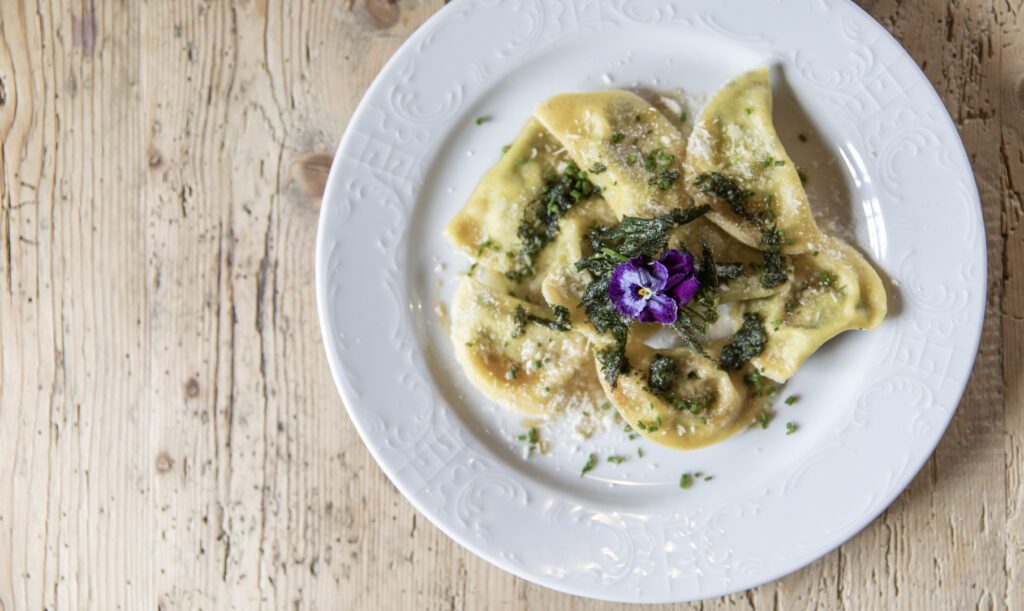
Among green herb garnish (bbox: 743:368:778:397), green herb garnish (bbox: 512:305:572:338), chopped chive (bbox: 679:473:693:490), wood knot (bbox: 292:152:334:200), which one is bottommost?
chopped chive (bbox: 679:473:693:490)

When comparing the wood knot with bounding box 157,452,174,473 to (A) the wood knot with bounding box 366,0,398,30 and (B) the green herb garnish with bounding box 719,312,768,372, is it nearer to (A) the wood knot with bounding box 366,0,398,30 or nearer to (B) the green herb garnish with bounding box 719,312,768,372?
(A) the wood knot with bounding box 366,0,398,30

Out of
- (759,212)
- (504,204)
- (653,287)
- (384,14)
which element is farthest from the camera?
(384,14)

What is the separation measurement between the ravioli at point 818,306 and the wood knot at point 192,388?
8.79 ft

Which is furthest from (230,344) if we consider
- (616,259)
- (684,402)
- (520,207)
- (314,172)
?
(684,402)

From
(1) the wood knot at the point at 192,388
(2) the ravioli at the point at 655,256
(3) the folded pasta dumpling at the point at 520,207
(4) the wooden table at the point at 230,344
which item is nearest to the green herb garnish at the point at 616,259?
(2) the ravioli at the point at 655,256

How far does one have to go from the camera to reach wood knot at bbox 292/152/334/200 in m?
3.79

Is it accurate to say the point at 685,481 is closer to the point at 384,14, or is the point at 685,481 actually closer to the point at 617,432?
A: the point at 617,432

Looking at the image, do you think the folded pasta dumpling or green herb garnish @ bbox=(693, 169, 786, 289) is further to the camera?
the folded pasta dumpling

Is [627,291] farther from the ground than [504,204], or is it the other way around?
[504,204]

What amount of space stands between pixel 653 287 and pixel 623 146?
73 cm

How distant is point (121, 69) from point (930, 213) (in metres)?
3.88

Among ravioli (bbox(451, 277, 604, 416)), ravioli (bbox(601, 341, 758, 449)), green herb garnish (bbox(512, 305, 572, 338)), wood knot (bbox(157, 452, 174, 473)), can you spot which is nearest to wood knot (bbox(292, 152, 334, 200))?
ravioli (bbox(451, 277, 604, 416))

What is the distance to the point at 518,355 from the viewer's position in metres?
3.59

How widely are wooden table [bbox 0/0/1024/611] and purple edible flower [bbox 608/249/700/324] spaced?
154 cm
